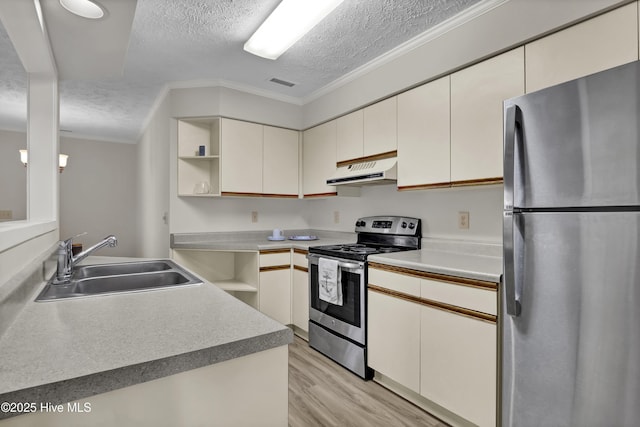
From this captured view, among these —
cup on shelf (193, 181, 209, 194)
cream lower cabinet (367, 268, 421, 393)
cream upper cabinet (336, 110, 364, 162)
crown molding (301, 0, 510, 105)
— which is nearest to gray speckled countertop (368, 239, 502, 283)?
cream lower cabinet (367, 268, 421, 393)

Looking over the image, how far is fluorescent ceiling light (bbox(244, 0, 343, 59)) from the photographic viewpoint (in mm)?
1908

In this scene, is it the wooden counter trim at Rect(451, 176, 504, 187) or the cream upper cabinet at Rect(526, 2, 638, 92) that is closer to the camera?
the cream upper cabinet at Rect(526, 2, 638, 92)

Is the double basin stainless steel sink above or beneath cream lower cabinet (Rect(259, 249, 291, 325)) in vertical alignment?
above

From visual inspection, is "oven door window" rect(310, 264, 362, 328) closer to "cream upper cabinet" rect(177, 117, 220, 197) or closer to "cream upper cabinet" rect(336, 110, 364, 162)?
"cream upper cabinet" rect(336, 110, 364, 162)

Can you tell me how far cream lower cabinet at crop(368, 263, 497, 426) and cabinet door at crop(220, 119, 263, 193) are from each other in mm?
1624

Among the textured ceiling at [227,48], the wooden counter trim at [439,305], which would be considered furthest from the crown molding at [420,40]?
the wooden counter trim at [439,305]

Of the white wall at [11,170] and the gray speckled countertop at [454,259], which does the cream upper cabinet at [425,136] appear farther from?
the white wall at [11,170]

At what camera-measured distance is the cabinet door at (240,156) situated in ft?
10.3

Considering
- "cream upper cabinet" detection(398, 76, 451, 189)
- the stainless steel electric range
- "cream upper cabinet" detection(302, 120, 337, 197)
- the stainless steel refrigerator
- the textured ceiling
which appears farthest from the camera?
"cream upper cabinet" detection(302, 120, 337, 197)

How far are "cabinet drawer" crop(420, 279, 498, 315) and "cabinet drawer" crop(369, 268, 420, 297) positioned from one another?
50mm

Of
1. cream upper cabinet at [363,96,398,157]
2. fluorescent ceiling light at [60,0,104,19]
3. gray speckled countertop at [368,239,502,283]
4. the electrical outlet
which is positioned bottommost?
gray speckled countertop at [368,239,502,283]

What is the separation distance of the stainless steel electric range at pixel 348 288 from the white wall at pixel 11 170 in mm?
3271

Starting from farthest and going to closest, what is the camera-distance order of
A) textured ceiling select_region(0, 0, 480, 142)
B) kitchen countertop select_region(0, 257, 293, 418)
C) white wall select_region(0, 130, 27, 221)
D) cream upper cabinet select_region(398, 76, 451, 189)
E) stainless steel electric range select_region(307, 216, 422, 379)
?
white wall select_region(0, 130, 27, 221) → stainless steel electric range select_region(307, 216, 422, 379) → cream upper cabinet select_region(398, 76, 451, 189) → textured ceiling select_region(0, 0, 480, 142) → kitchen countertop select_region(0, 257, 293, 418)

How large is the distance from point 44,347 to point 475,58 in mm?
2343
